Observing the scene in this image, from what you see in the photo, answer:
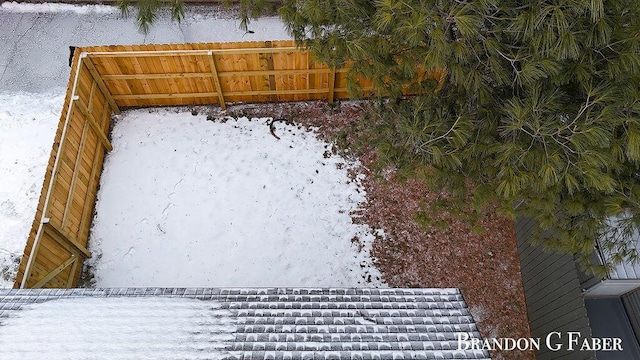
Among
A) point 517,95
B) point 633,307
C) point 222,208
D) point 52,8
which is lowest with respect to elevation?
point 633,307

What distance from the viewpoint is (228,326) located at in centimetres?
350

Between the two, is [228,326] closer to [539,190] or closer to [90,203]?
[539,190]

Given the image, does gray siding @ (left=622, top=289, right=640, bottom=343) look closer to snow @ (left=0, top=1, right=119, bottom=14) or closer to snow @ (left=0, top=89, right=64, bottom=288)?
snow @ (left=0, top=89, right=64, bottom=288)

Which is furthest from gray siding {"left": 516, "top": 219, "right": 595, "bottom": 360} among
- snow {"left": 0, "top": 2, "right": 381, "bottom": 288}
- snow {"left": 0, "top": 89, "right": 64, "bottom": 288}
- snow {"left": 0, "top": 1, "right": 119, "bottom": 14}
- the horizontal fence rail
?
snow {"left": 0, "top": 1, "right": 119, "bottom": 14}

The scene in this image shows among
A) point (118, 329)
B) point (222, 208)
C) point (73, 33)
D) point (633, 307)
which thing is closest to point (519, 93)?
point (633, 307)

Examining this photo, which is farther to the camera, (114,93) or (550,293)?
(114,93)

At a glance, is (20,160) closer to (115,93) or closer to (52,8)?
(115,93)

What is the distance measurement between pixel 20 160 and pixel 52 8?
298 centimetres

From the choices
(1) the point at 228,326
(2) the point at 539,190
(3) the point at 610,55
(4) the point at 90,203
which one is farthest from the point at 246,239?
(3) the point at 610,55

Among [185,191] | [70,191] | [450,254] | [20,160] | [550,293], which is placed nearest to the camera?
[550,293]

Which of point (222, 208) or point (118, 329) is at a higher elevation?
point (222, 208)

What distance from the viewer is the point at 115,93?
6.97m

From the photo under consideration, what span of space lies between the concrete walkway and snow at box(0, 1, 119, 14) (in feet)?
0.07

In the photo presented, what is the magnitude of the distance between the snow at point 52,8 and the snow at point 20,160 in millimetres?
1759
